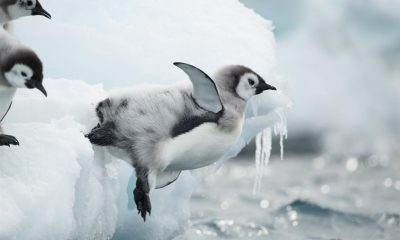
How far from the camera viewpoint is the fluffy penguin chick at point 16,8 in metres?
3.03

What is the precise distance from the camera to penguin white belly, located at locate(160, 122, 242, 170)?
9.58 ft

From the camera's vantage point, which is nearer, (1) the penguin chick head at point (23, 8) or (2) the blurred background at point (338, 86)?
(1) the penguin chick head at point (23, 8)

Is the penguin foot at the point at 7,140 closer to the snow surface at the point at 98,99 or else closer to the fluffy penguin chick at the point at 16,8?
the snow surface at the point at 98,99

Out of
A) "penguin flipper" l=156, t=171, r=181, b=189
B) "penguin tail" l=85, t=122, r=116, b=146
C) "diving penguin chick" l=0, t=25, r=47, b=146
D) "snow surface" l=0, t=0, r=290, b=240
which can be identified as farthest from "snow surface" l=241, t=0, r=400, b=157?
"diving penguin chick" l=0, t=25, r=47, b=146

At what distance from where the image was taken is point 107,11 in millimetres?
4086

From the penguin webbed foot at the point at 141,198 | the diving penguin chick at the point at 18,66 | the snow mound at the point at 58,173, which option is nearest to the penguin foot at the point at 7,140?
the snow mound at the point at 58,173

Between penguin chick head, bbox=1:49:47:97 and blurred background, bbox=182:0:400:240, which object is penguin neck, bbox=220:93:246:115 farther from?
blurred background, bbox=182:0:400:240

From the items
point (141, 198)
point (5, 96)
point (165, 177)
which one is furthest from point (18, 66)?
point (165, 177)

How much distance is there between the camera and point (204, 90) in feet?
9.56

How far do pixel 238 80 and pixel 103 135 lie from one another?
0.49 metres

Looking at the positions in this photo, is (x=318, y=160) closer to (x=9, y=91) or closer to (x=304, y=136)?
Result: (x=304, y=136)

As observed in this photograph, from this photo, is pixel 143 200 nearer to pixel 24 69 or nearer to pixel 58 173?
pixel 58 173

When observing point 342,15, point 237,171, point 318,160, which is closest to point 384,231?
point 237,171

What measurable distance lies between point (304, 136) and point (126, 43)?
A: 328 inches
